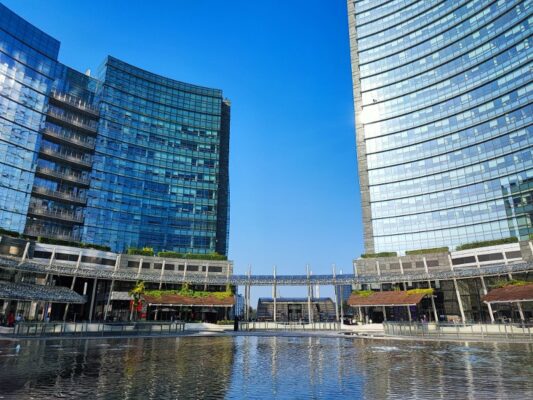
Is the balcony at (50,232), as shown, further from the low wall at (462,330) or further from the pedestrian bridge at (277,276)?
the low wall at (462,330)

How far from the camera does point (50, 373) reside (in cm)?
1287

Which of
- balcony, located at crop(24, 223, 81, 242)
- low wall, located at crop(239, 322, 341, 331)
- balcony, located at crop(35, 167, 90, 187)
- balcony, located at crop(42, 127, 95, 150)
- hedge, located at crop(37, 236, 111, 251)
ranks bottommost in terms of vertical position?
low wall, located at crop(239, 322, 341, 331)

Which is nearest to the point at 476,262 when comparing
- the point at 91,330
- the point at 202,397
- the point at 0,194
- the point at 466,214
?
the point at 466,214

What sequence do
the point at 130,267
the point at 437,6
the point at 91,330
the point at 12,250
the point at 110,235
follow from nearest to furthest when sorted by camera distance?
the point at 91,330 → the point at 12,250 → the point at 130,267 → the point at 110,235 → the point at 437,6

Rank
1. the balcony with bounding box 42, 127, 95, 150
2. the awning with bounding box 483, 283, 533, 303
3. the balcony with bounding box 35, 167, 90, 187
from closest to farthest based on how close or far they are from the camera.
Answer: the awning with bounding box 483, 283, 533, 303
the balcony with bounding box 35, 167, 90, 187
the balcony with bounding box 42, 127, 95, 150

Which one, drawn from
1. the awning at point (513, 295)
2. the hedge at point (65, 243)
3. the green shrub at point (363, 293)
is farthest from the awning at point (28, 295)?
the awning at point (513, 295)

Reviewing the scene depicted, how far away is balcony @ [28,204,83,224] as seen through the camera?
73.4m

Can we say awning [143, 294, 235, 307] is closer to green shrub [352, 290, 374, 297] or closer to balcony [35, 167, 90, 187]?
green shrub [352, 290, 374, 297]

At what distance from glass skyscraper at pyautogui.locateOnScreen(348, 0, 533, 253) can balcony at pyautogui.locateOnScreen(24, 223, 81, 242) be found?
227 ft

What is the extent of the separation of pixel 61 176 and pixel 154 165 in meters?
25.1

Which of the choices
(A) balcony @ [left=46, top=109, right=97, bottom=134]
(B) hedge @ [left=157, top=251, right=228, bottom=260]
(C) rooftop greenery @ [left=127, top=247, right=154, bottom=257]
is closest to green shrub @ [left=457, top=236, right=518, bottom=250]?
(B) hedge @ [left=157, top=251, right=228, bottom=260]

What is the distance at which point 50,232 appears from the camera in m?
75.0

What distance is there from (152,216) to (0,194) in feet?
111

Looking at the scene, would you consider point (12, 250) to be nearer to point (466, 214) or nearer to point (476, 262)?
point (476, 262)
